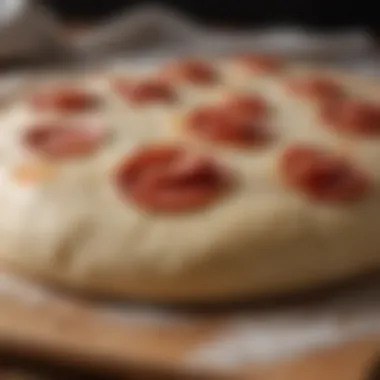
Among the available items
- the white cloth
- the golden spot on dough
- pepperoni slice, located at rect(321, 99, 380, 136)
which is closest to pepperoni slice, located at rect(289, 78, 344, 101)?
pepperoni slice, located at rect(321, 99, 380, 136)

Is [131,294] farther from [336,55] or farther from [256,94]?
[336,55]

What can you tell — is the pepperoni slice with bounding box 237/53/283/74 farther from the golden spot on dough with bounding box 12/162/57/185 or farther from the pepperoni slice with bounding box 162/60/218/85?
the golden spot on dough with bounding box 12/162/57/185

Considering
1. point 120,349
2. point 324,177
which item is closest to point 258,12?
point 324,177

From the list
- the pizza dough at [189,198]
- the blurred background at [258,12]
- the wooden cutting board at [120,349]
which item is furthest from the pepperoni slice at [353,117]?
the blurred background at [258,12]

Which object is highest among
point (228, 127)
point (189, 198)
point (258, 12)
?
point (258, 12)

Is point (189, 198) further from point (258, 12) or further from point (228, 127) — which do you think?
point (258, 12)

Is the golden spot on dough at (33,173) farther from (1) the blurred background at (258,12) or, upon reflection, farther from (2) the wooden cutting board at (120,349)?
(1) the blurred background at (258,12)

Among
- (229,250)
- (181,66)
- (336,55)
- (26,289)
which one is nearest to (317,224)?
(229,250)
